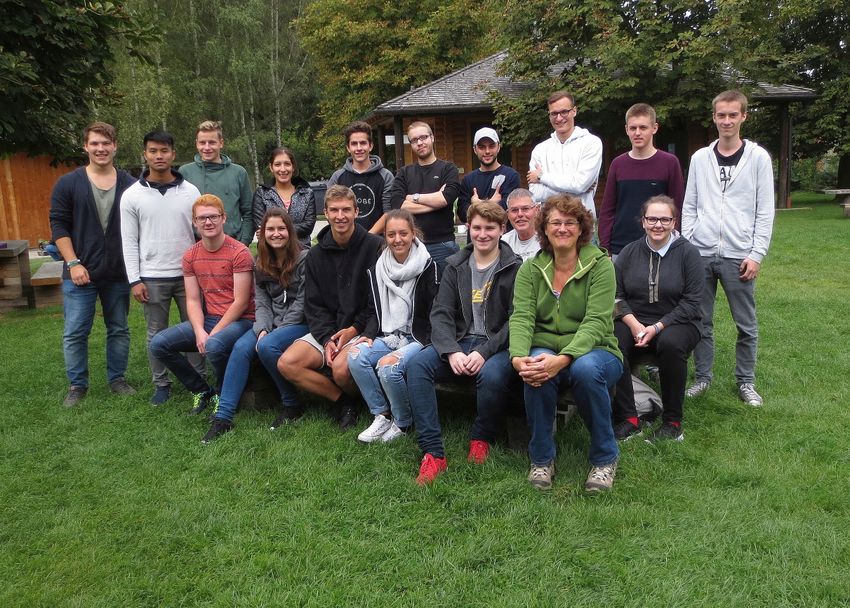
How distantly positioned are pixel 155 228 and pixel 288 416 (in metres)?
1.76

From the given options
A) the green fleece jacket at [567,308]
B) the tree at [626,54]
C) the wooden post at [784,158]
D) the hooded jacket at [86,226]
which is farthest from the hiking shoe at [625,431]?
the wooden post at [784,158]

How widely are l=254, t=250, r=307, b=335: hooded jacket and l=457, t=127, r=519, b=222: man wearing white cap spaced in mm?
1327

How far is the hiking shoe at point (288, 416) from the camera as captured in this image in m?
4.45

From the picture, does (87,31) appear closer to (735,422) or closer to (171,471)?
(171,471)

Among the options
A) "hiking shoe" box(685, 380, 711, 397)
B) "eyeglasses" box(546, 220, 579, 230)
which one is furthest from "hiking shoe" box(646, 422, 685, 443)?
"eyeglasses" box(546, 220, 579, 230)

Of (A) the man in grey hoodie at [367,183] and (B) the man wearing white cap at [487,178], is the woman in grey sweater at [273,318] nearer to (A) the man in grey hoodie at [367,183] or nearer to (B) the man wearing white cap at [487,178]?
(A) the man in grey hoodie at [367,183]

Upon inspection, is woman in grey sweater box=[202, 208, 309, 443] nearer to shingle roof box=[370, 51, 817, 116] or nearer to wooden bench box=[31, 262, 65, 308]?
wooden bench box=[31, 262, 65, 308]

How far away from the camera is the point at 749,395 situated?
4.50 m

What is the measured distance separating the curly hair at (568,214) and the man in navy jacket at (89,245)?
3355mm

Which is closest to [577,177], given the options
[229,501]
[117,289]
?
[229,501]

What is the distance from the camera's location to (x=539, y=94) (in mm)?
17672

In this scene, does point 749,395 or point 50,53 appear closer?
point 749,395

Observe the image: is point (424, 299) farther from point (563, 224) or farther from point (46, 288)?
point (46, 288)

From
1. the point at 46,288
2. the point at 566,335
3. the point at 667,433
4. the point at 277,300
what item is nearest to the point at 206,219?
the point at 277,300
